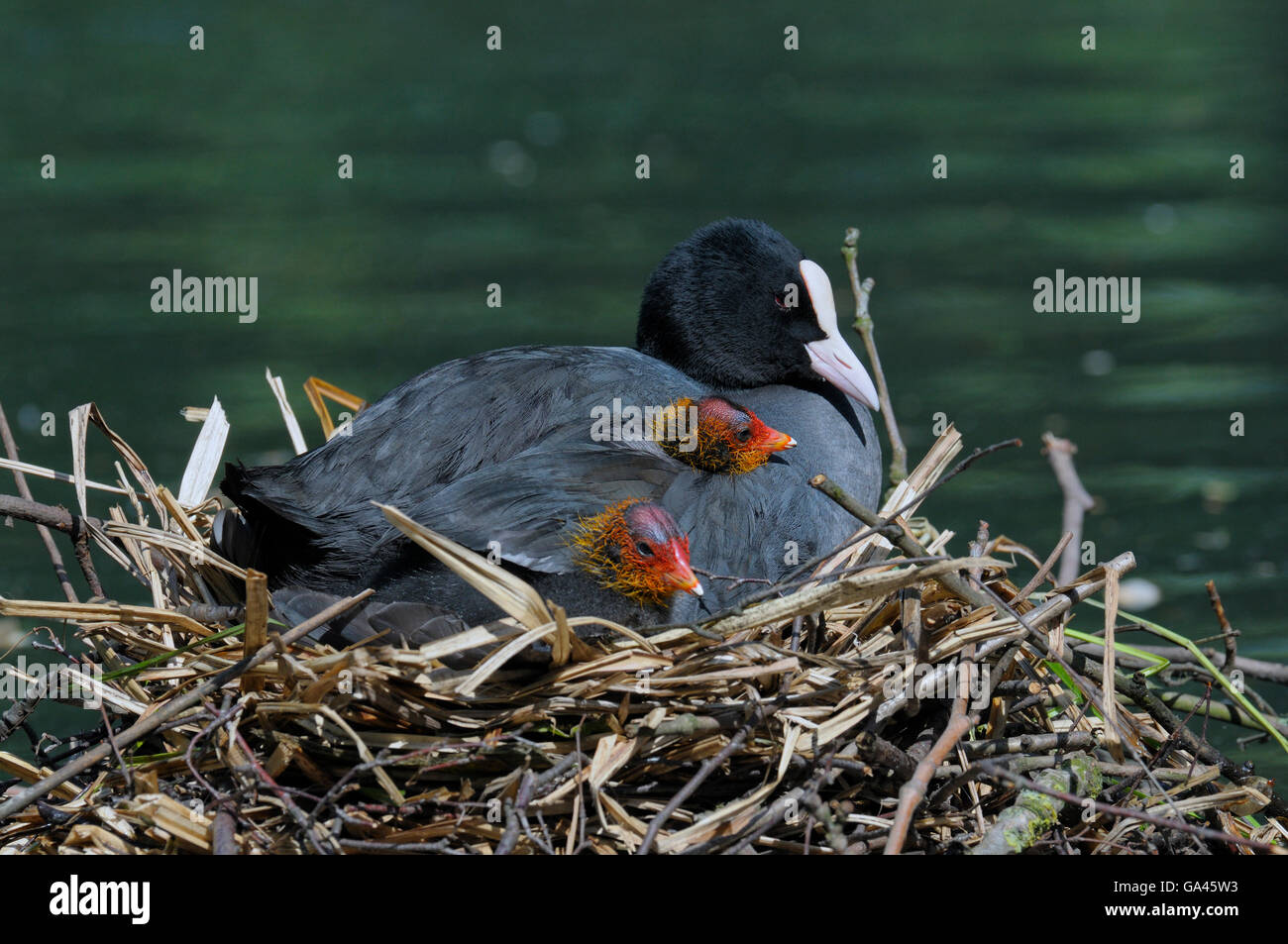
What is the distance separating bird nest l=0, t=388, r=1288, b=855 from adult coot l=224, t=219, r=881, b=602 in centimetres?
34

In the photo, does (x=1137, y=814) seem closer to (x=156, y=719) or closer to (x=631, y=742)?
(x=631, y=742)

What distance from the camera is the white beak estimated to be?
4246 mm

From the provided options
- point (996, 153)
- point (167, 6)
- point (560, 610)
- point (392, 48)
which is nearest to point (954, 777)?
point (560, 610)

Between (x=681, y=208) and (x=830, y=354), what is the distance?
7.43 metres

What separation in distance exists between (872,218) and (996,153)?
217 cm

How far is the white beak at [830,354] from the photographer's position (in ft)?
13.9

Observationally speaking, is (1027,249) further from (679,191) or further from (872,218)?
(679,191)

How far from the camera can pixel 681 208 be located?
11555 millimetres

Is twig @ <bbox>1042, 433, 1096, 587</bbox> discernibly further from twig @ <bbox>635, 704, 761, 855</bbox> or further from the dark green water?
the dark green water

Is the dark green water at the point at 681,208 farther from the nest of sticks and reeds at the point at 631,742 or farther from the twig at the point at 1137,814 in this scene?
the twig at the point at 1137,814

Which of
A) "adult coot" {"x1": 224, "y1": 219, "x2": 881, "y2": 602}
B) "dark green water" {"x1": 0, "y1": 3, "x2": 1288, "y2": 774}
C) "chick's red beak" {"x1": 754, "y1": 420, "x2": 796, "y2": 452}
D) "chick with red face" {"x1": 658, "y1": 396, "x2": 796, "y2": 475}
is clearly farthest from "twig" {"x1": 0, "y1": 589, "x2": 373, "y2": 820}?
"dark green water" {"x1": 0, "y1": 3, "x2": 1288, "y2": 774}

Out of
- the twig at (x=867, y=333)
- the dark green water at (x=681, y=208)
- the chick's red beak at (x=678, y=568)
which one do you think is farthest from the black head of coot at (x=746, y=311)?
the dark green water at (x=681, y=208)

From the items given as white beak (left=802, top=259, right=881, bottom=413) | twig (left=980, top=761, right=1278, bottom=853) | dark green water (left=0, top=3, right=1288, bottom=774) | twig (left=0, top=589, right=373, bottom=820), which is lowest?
twig (left=980, top=761, right=1278, bottom=853)

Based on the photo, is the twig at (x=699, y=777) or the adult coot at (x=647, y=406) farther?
the adult coot at (x=647, y=406)
